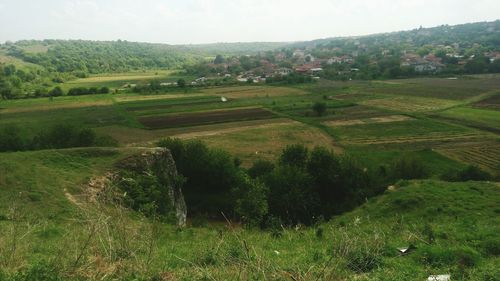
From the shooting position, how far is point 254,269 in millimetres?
7129

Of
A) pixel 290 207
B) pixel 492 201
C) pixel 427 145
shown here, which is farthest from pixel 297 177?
pixel 427 145

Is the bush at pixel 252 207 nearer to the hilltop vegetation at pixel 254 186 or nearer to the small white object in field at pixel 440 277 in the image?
the hilltop vegetation at pixel 254 186

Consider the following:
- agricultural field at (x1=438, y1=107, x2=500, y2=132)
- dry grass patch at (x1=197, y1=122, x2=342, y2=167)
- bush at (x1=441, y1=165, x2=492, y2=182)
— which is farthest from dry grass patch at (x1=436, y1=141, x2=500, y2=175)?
dry grass patch at (x1=197, y1=122, x2=342, y2=167)

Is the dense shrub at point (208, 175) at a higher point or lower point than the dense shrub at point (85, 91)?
higher

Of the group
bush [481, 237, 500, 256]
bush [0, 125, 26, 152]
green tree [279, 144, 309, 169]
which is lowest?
green tree [279, 144, 309, 169]

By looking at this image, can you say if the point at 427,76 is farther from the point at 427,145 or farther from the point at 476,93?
the point at 427,145

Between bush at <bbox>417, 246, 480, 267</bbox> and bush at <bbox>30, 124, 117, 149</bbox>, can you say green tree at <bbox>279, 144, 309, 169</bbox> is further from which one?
bush at <bbox>417, 246, 480, 267</bbox>

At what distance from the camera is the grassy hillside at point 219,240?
7.89 metres

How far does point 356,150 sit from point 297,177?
21010mm

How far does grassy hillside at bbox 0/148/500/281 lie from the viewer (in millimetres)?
7891

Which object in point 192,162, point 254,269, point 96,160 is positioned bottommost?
point 192,162

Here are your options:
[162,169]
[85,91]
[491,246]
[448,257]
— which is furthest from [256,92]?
[448,257]

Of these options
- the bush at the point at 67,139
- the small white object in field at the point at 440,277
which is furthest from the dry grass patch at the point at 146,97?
the small white object in field at the point at 440,277

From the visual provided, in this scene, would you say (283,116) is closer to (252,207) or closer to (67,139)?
(67,139)
